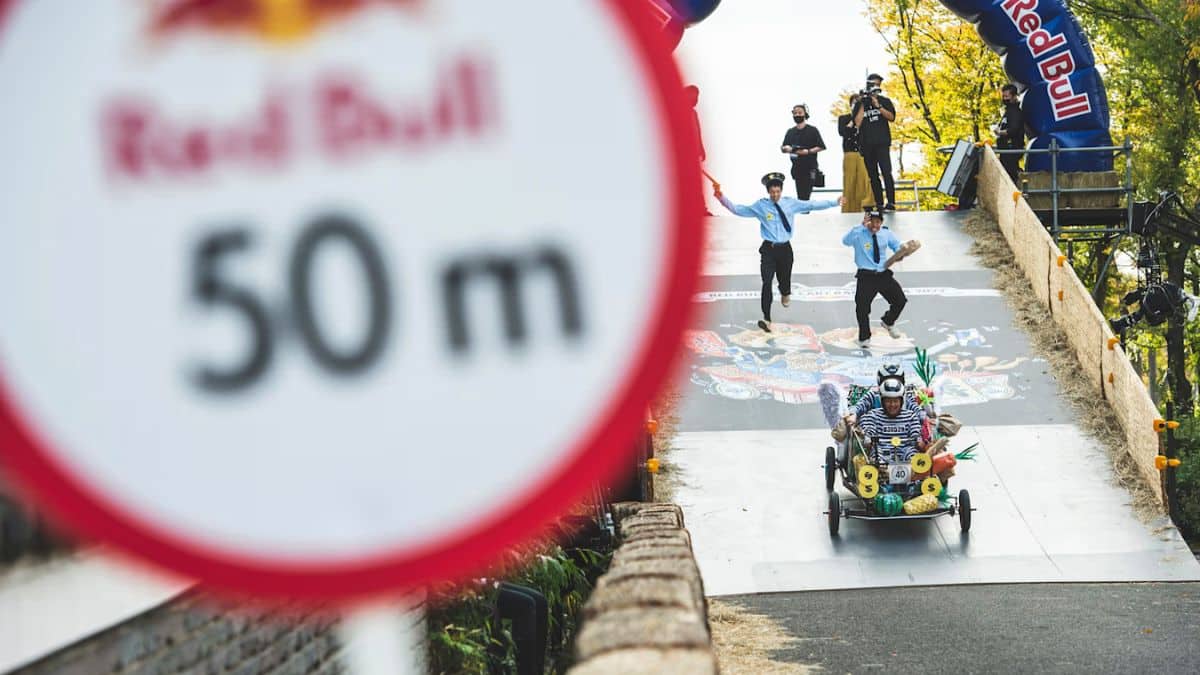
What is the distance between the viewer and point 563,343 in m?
0.78

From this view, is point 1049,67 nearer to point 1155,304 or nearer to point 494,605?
point 1155,304

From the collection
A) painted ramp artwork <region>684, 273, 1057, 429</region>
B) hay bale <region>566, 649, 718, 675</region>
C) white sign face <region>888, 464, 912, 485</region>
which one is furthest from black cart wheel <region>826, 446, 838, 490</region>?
hay bale <region>566, 649, 718, 675</region>

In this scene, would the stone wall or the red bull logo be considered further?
the stone wall

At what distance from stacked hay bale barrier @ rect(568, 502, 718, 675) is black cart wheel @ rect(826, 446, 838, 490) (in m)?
7.18

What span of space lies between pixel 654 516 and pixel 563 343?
881cm

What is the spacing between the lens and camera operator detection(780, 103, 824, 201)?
23.2 meters

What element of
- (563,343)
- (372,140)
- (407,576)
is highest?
(372,140)

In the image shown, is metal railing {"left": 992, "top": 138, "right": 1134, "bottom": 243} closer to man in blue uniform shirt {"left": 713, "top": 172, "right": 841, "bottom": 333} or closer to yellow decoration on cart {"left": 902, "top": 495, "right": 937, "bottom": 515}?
man in blue uniform shirt {"left": 713, "top": 172, "right": 841, "bottom": 333}

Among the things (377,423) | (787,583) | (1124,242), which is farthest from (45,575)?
(1124,242)

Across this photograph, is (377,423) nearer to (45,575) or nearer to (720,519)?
(45,575)

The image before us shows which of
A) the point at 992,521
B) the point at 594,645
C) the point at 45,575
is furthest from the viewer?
the point at 992,521

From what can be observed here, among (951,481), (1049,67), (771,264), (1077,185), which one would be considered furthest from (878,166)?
(951,481)

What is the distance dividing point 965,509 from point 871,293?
550 centimetres

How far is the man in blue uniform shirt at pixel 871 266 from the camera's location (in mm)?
18078
